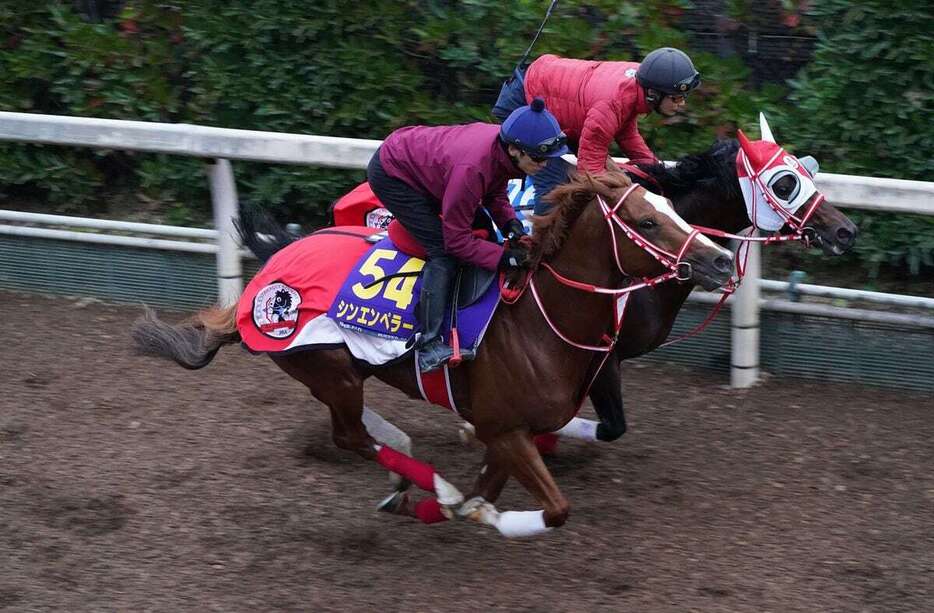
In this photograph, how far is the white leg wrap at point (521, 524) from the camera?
187 inches

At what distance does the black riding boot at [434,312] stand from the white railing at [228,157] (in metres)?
1.86

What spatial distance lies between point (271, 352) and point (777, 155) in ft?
7.81

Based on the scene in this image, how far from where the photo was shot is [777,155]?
5.33 metres

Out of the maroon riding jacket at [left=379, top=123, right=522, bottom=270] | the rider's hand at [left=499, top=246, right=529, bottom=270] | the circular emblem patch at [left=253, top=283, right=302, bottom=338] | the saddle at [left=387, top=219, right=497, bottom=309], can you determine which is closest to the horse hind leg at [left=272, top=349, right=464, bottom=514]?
the circular emblem patch at [left=253, top=283, right=302, bottom=338]

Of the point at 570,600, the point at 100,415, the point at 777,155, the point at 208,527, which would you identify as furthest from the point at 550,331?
the point at 100,415

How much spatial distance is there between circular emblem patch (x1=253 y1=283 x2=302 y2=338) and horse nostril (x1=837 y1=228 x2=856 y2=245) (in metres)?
2.38

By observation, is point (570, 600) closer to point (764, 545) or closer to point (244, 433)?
point (764, 545)

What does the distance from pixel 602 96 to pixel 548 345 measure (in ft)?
5.02

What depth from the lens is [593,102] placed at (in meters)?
5.79

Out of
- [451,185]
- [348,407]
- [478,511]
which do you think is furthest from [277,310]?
[478,511]

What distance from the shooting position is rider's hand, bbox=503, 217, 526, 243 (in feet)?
16.3

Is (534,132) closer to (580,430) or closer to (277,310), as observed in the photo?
(277,310)

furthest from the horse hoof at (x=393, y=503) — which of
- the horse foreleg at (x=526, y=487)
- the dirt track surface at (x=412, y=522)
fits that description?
the horse foreleg at (x=526, y=487)

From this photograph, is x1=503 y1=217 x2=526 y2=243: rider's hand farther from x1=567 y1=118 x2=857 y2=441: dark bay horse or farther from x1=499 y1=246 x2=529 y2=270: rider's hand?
x1=567 y1=118 x2=857 y2=441: dark bay horse
